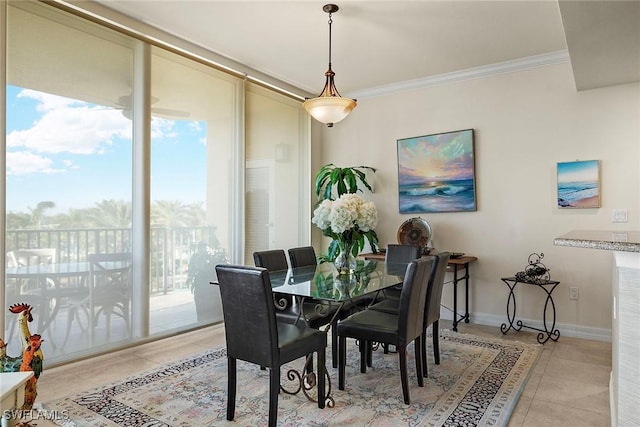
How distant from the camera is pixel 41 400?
2.53m

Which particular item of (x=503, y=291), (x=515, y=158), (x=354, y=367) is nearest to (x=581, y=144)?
(x=515, y=158)

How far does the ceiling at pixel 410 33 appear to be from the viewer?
9.34 feet

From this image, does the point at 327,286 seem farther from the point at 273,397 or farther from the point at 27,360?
the point at 27,360

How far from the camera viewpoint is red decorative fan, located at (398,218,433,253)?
467 cm

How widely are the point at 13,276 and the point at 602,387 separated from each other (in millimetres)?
4054

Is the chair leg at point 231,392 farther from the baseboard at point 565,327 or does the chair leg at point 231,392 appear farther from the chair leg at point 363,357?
the baseboard at point 565,327

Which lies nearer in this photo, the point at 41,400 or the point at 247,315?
the point at 247,315

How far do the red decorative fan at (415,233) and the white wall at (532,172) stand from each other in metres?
0.14

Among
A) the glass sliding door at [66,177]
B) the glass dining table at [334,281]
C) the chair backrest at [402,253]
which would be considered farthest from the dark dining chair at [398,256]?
the glass sliding door at [66,177]

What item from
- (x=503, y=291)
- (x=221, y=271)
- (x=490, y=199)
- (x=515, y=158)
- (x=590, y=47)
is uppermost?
(x=590, y=47)

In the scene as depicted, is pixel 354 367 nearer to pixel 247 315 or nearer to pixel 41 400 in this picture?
pixel 247 315

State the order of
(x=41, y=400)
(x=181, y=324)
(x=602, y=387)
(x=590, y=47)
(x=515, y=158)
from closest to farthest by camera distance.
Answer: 1. (x=41, y=400)
2. (x=602, y=387)
3. (x=590, y=47)
4. (x=181, y=324)
5. (x=515, y=158)

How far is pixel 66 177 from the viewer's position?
10.00ft

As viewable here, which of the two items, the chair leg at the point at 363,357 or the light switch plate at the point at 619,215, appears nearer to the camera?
the chair leg at the point at 363,357
